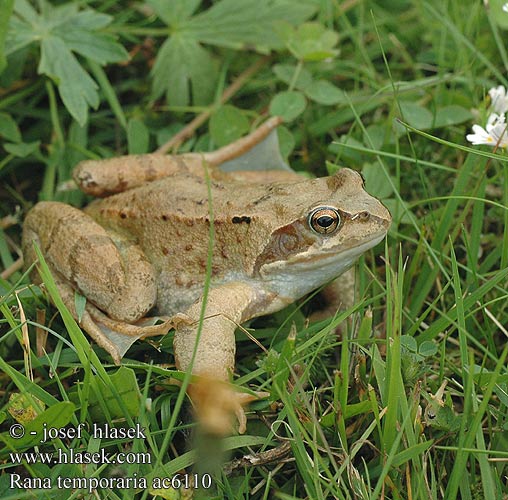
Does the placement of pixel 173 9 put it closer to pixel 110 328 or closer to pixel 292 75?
pixel 292 75

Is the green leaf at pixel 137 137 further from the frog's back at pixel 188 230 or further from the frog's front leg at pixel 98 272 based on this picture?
the frog's front leg at pixel 98 272

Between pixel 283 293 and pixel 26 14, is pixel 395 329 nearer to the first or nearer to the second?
pixel 283 293

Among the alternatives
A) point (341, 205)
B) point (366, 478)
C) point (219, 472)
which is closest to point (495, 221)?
point (341, 205)

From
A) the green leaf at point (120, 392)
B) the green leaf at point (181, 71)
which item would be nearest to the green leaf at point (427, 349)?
the green leaf at point (120, 392)

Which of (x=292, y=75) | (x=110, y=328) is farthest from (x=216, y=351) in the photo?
(x=292, y=75)

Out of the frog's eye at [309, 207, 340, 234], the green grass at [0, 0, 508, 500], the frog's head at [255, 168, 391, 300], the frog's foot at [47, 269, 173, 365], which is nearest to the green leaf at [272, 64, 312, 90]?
the green grass at [0, 0, 508, 500]

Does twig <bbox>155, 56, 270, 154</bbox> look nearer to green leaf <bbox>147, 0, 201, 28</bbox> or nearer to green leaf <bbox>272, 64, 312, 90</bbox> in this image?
green leaf <bbox>272, 64, 312, 90</bbox>
